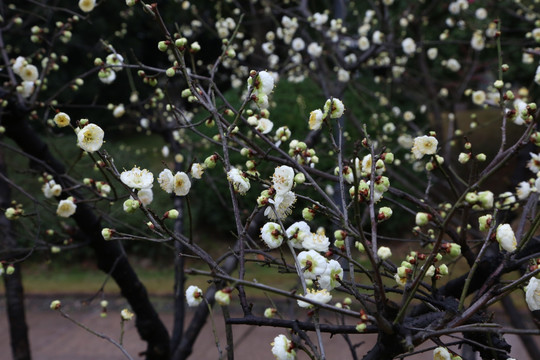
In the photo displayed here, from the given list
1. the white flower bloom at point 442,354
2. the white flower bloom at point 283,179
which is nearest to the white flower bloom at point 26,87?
the white flower bloom at point 283,179

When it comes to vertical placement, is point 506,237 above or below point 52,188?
above

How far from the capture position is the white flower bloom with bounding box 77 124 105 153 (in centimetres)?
118

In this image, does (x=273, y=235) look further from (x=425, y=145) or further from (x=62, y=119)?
(x=62, y=119)

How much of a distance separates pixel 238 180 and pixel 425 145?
472 mm

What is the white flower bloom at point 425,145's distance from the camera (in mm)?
1213

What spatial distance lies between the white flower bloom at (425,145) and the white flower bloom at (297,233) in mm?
347

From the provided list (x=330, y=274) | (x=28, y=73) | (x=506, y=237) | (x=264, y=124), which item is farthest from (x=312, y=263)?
(x=28, y=73)

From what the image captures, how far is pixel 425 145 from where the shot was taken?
1.23 meters

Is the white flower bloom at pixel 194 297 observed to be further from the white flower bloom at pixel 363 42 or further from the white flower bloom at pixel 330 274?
the white flower bloom at pixel 363 42

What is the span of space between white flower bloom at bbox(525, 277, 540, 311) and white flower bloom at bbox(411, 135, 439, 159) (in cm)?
37

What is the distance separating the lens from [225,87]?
42.3ft

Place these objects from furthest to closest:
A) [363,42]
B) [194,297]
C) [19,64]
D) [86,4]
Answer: [363,42] < [19,64] < [86,4] < [194,297]

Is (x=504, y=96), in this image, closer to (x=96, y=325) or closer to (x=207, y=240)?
(x=96, y=325)

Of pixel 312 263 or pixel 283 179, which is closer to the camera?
pixel 312 263
